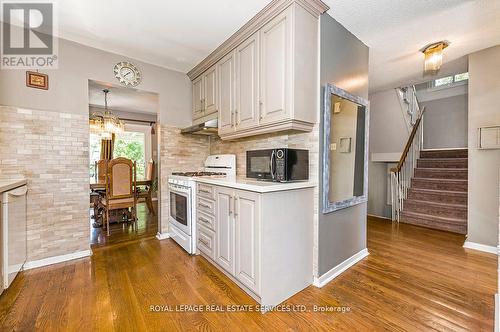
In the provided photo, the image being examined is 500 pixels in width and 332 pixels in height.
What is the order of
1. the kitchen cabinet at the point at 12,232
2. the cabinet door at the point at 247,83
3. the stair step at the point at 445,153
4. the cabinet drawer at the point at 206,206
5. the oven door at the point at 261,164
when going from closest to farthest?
the kitchen cabinet at the point at 12,232 → the oven door at the point at 261,164 → the cabinet door at the point at 247,83 → the cabinet drawer at the point at 206,206 → the stair step at the point at 445,153

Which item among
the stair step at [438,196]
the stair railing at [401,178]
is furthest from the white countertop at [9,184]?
the stair step at [438,196]

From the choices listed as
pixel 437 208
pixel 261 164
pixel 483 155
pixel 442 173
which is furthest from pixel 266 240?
pixel 442 173

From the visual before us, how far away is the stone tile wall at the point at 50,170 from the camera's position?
2.32 meters

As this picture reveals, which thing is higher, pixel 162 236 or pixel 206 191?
pixel 206 191

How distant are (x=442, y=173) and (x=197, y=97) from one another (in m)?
4.78

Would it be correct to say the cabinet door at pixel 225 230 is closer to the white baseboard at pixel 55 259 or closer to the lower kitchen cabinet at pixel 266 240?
the lower kitchen cabinet at pixel 266 240

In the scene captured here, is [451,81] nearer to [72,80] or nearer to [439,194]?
[439,194]

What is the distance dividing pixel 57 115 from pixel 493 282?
4746mm

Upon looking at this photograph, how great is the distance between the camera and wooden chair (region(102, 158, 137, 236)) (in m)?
3.53

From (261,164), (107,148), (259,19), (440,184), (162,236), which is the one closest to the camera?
(259,19)

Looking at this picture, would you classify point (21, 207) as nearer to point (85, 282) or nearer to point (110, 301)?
point (85, 282)

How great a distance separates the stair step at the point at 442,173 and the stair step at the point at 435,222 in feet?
3.27

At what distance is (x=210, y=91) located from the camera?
3018mm

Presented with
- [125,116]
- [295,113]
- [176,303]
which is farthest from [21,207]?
[125,116]
